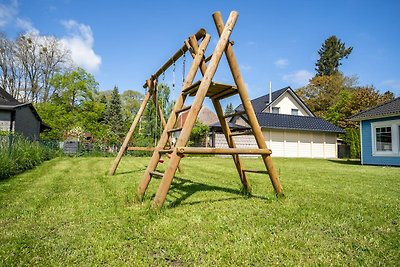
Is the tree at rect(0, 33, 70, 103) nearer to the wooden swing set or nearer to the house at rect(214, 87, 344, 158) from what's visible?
the house at rect(214, 87, 344, 158)

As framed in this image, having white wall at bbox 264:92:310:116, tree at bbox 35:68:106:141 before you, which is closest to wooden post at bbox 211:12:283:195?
white wall at bbox 264:92:310:116

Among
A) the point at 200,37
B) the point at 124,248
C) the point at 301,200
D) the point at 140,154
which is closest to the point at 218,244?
the point at 124,248

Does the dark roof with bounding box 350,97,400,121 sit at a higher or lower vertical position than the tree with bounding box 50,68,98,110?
lower

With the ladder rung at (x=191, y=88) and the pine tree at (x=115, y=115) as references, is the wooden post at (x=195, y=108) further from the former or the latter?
the pine tree at (x=115, y=115)

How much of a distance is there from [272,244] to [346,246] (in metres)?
0.70

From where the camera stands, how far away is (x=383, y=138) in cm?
1486

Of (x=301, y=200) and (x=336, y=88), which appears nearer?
(x=301, y=200)

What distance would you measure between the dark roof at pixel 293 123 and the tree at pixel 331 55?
88.4ft

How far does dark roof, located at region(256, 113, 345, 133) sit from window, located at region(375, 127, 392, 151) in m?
8.25

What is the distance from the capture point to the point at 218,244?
8.05 feet

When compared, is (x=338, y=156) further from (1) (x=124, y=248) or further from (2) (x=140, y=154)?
(1) (x=124, y=248)

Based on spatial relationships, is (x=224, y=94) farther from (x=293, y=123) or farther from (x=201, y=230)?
(x=293, y=123)

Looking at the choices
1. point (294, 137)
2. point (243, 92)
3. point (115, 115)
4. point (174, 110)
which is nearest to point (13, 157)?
point (174, 110)

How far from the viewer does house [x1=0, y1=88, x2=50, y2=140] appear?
1681 centimetres
